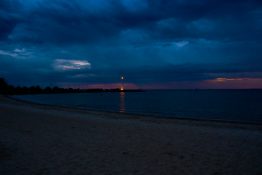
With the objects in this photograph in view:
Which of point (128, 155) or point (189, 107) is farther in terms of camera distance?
point (189, 107)

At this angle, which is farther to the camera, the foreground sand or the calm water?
the calm water

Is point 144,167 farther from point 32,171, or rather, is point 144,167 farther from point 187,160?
point 32,171

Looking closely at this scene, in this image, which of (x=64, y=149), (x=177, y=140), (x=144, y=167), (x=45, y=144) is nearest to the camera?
(x=144, y=167)

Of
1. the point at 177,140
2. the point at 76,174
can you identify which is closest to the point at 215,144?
the point at 177,140

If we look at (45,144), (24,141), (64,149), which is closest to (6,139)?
(24,141)

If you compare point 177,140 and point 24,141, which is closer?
point 24,141

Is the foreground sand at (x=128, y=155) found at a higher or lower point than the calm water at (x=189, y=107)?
higher

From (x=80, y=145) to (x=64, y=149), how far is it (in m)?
0.90

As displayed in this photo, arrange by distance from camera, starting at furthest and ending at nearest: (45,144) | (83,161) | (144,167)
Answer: (45,144)
(83,161)
(144,167)

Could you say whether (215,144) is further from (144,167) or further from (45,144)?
(45,144)

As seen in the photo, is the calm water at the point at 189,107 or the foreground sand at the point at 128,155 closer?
the foreground sand at the point at 128,155

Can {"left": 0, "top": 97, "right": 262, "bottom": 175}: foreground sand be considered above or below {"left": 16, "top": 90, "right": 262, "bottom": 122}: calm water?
above

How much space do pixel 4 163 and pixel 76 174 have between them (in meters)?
2.38

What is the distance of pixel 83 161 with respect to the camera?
716 cm
